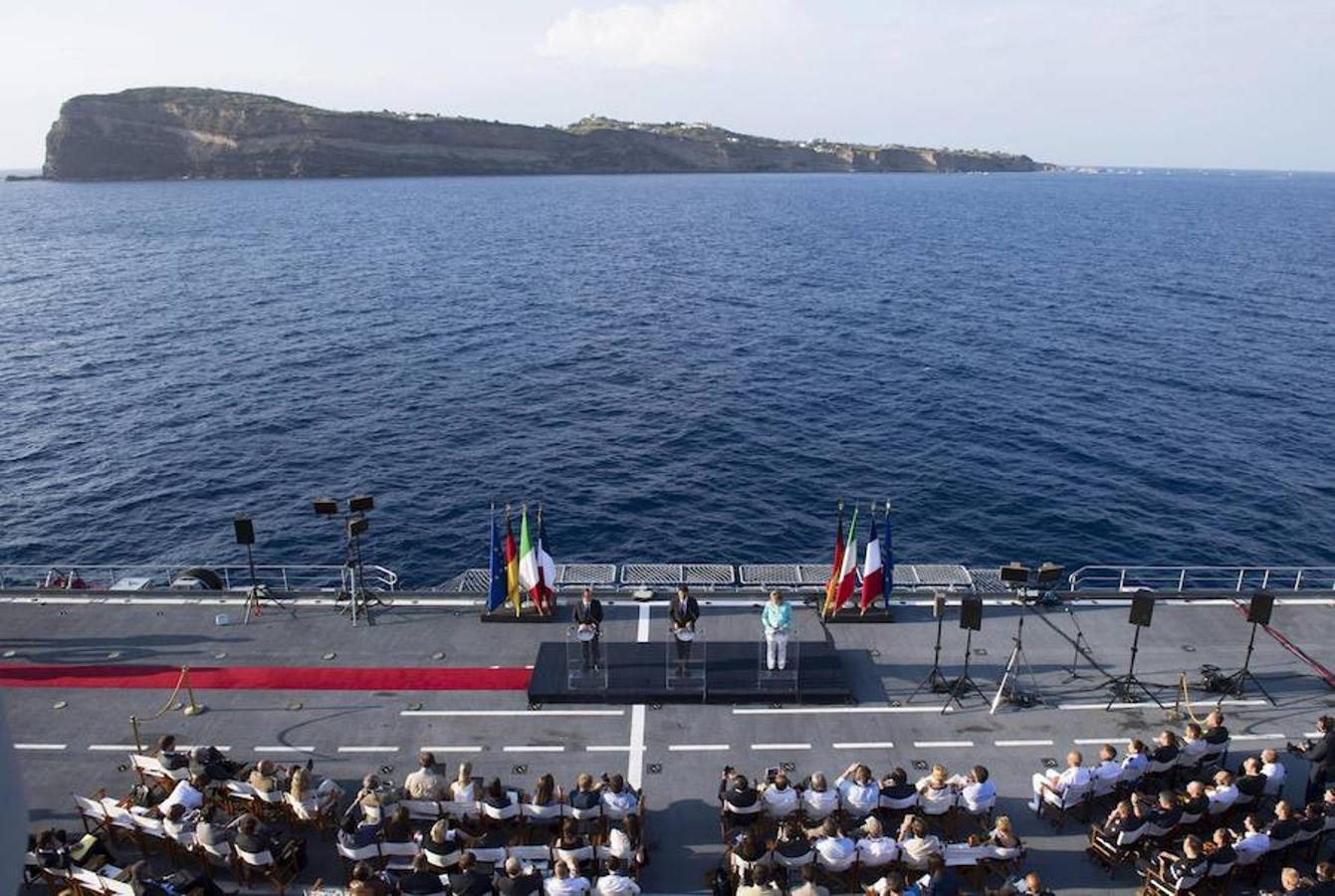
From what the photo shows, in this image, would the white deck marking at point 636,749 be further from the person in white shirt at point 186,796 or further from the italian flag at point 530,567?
the person in white shirt at point 186,796

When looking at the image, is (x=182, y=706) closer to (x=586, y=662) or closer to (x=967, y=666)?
(x=586, y=662)

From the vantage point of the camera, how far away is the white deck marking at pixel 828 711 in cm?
2056

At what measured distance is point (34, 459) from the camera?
50.0 m

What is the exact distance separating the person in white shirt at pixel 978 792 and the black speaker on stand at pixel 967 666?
170 inches

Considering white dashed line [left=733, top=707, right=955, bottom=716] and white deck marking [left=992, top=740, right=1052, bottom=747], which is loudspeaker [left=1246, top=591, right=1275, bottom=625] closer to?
white deck marking [left=992, top=740, right=1052, bottom=747]

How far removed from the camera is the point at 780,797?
15883 mm

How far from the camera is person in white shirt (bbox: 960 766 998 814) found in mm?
16062

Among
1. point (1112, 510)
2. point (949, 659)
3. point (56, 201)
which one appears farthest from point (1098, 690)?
point (56, 201)

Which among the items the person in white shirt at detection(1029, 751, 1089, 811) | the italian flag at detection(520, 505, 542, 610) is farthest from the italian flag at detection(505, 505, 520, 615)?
the person in white shirt at detection(1029, 751, 1089, 811)

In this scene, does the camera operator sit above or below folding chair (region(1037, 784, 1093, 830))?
above

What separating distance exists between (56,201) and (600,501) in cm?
21194

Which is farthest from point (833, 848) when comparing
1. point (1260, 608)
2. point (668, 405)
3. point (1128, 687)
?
point (668, 405)

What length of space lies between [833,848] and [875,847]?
0.71m

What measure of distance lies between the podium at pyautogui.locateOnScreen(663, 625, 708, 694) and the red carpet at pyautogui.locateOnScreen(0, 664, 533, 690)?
3.46 m
